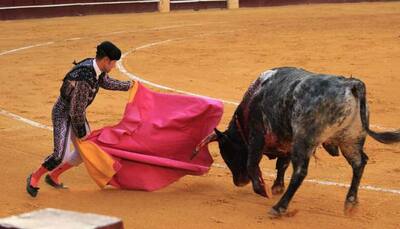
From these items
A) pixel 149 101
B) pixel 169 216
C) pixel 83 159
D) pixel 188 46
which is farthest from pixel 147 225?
pixel 188 46

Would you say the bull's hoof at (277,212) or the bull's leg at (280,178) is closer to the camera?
the bull's hoof at (277,212)

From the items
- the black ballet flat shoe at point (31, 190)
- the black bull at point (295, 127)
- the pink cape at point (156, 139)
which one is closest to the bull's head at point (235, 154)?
the black bull at point (295, 127)

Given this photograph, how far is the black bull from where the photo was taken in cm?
465

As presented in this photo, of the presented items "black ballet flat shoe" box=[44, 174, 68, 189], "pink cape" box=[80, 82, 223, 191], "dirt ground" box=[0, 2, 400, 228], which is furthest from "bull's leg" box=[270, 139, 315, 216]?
"black ballet flat shoe" box=[44, 174, 68, 189]

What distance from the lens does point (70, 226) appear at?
267 cm

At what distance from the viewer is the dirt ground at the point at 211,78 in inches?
202

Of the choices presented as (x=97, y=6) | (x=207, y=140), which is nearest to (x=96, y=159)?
(x=207, y=140)

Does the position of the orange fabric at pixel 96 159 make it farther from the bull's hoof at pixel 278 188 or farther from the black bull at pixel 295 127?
the bull's hoof at pixel 278 188

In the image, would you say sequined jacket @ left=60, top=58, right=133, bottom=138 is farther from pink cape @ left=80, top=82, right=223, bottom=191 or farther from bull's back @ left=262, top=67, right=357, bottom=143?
bull's back @ left=262, top=67, right=357, bottom=143

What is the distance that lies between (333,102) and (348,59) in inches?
302

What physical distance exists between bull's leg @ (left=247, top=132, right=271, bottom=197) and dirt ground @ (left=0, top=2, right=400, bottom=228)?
15 centimetres

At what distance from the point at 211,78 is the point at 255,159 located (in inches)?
218

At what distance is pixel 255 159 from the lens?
521 cm

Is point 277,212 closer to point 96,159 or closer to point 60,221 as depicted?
point 96,159
